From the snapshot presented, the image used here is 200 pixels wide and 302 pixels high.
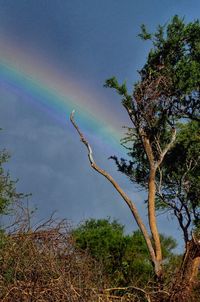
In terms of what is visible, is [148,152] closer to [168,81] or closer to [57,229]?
[168,81]

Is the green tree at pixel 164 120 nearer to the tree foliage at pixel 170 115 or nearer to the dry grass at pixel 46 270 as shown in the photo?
the tree foliage at pixel 170 115

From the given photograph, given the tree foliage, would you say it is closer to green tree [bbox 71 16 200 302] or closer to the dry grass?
green tree [bbox 71 16 200 302]

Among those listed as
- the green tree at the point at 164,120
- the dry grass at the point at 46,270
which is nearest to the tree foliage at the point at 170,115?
the green tree at the point at 164,120

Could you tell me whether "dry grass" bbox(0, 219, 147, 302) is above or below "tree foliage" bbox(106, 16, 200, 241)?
below


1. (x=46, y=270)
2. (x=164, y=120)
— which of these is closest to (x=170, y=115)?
(x=164, y=120)

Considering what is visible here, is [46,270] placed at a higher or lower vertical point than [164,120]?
lower

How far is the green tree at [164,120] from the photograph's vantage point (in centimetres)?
2350

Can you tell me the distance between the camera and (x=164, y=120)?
26.1m

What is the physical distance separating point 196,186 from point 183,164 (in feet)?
5.09

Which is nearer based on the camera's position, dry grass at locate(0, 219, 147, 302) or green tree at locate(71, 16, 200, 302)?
dry grass at locate(0, 219, 147, 302)

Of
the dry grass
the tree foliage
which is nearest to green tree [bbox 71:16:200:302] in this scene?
the tree foliage

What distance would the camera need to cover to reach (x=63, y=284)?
29.7ft

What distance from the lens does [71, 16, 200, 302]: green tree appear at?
23500 mm

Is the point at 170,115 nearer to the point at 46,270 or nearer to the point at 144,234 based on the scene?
the point at 144,234
